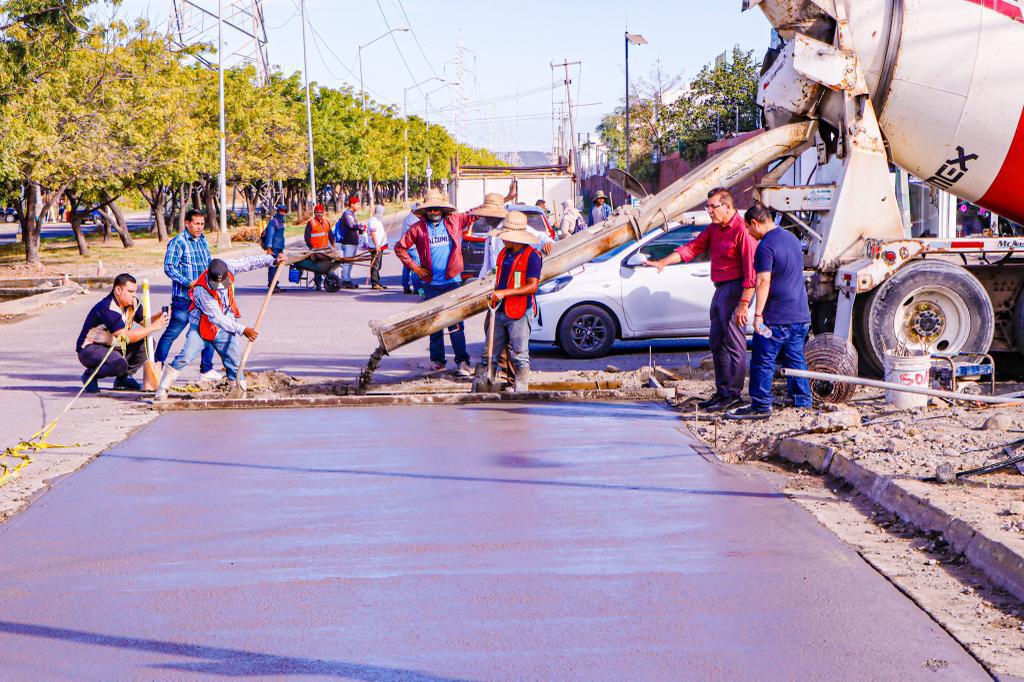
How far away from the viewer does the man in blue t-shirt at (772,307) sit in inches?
418

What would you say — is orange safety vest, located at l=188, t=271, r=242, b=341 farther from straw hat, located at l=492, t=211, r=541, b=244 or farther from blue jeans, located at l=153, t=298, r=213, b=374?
straw hat, located at l=492, t=211, r=541, b=244

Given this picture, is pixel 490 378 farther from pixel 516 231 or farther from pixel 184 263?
pixel 184 263

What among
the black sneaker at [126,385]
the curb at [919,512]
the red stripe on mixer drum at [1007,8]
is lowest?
the curb at [919,512]

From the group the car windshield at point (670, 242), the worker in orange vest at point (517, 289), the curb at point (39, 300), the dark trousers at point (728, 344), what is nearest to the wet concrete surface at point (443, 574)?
the dark trousers at point (728, 344)

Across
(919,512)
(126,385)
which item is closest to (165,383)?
(126,385)

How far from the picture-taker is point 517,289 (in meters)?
12.2

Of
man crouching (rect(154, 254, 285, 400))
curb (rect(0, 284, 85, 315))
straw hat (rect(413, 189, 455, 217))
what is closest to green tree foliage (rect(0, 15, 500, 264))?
curb (rect(0, 284, 85, 315))

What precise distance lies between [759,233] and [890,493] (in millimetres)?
3678

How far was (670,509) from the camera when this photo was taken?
24.8 ft

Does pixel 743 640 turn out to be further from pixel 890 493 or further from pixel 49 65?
pixel 49 65

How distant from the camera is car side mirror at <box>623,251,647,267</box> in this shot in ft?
50.4

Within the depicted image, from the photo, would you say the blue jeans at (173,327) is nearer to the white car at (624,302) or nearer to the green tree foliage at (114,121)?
the white car at (624,302)

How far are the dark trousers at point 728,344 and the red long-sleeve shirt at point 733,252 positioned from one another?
10 cm

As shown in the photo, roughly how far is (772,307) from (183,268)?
20.8ft
